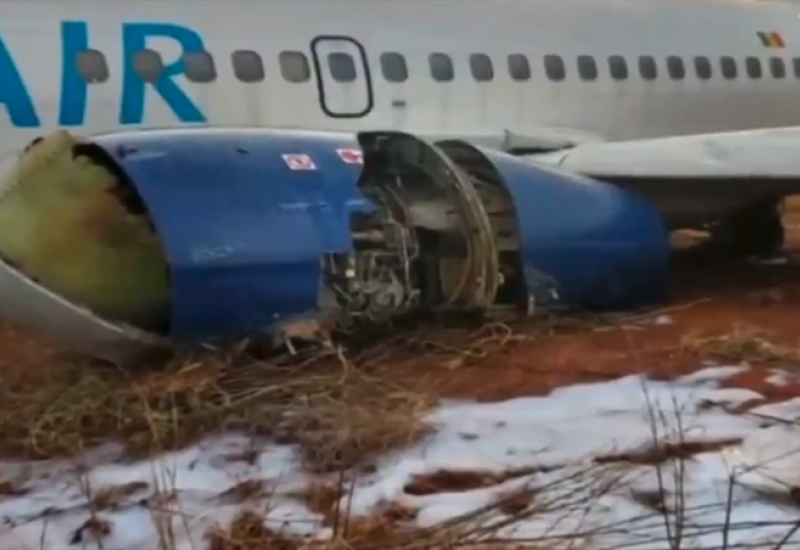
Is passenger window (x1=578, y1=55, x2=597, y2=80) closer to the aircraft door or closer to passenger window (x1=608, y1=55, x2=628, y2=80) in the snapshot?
passenger window (x1=608, y1=55, x2=628, y2=80)

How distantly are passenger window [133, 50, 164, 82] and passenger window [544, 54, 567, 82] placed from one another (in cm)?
271

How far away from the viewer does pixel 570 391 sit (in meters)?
4.26

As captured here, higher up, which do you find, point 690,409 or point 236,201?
point 236,201

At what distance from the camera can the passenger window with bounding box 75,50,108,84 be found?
6.47 metres

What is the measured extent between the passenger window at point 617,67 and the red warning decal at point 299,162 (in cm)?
449

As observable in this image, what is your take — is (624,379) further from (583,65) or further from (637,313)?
(583,65)

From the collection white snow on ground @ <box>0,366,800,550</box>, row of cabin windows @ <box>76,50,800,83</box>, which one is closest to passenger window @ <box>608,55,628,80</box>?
row of cabin windows @ <box>76,50,800,83</box>

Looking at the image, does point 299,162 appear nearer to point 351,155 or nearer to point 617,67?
point 351,155

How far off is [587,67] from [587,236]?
3.68m

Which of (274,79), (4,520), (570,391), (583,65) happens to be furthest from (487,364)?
(583,65)

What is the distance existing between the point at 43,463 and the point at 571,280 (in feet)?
7.52

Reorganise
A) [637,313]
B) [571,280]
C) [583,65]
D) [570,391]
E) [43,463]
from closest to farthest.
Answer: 1. [43,463]
2. [570,391]
3. [571,280]
4. [637,313]
5. [583,65]

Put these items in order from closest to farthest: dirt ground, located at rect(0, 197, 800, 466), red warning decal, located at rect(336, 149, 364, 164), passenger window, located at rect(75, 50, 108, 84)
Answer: dirt ground, located at rect(0, 197, 800, 466), red warning decal, located at rect(336, 149, 364, 164), passenger window, located at rect(75, 50, 108, 84)

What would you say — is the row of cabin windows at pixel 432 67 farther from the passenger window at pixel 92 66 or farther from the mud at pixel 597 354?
the mud at pixel 597 354
